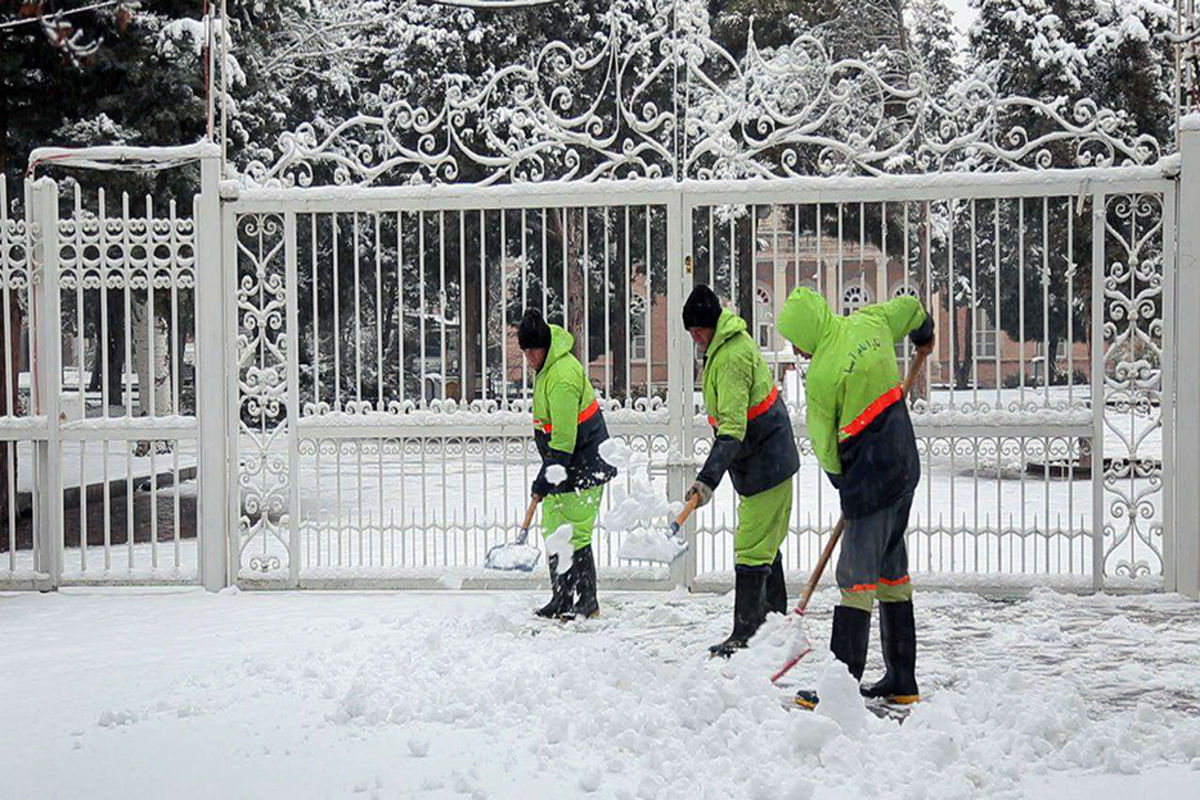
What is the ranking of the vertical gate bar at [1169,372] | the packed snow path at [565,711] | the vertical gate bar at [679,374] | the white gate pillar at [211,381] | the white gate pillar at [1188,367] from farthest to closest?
the white gate pillar at [211,381], the vertical gate bar at [679,374], the vertical gate bar at [1169,372], the white gate pillar at [1188,367], the packed snow path at [565,711]

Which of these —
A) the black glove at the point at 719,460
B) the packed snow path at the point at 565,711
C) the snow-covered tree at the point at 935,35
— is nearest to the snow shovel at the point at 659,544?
the black glove at the point at 719,460

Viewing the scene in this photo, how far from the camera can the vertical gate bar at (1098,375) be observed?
8.86m

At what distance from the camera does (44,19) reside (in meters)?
3.57

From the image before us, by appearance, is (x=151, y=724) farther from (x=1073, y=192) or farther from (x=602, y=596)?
(x=1073, y=192)

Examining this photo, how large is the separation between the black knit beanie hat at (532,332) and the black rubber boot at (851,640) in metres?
2.75

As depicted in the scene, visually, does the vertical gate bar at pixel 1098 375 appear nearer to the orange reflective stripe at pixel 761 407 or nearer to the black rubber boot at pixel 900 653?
the orange reflective stripe at pixel 761 407

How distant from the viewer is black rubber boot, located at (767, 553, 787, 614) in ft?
24.9

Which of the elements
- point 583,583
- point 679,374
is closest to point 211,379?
point 583,583

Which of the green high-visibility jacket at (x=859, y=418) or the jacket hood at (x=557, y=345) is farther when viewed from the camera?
the jacket hood at (x=557, y=345)

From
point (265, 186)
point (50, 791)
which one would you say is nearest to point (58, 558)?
point (265, 186)

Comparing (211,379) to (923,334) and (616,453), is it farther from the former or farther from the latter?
(923,334)

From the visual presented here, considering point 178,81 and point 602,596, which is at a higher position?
point 178,81

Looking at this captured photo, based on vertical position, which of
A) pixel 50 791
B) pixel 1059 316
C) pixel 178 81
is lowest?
pixel 50 791

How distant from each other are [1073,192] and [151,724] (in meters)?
6.47
